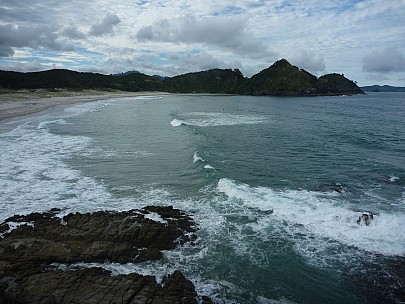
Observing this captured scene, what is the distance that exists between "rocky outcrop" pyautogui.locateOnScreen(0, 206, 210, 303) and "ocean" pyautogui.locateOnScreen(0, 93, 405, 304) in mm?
826

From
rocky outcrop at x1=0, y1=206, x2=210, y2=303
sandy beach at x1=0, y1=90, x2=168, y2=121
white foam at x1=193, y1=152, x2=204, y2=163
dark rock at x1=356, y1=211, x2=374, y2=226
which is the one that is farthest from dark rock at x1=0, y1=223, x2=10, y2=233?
sandy beach at x1=0, y1=90, x2=168, y2=121

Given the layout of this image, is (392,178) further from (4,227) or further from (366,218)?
(4,227)

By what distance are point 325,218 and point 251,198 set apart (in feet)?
15.5

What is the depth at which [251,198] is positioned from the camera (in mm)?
20625

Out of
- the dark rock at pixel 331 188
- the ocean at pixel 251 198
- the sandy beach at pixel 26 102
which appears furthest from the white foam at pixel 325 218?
the sandy beach at pixel 26 102

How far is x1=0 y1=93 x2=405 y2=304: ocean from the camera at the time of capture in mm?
12977

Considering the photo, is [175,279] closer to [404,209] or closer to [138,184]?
[138,184]

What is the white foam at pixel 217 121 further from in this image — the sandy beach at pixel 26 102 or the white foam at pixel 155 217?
the white foam at pixel 155 217

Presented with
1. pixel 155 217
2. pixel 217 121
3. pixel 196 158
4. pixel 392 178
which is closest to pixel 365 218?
pixel 392 178

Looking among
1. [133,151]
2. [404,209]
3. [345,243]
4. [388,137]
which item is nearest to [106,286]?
[345,243]

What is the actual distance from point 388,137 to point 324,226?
32.9 meters

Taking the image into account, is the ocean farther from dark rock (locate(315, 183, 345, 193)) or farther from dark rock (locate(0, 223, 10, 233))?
dark rock (locate(0, 223, 10, 233))

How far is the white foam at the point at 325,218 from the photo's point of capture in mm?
15558

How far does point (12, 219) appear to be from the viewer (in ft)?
54.7
